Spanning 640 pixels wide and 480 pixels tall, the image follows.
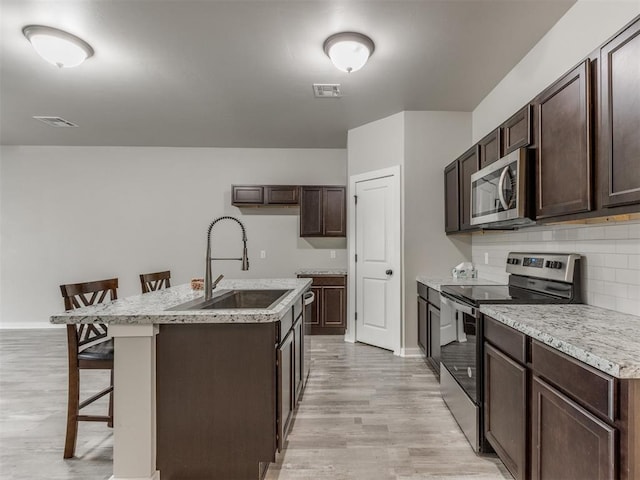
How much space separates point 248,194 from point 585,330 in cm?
426

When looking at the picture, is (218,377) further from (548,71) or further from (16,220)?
(16,220)

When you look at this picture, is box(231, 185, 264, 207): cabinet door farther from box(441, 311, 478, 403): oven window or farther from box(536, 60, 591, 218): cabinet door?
box(536, 60, 591, 218): cabinet door

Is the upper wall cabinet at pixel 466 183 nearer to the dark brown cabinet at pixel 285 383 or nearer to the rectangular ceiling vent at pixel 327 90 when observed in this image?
the rectangular ceiling vent at pixel 327 90

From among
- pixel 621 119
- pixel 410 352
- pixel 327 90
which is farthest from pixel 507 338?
pixel 327 90

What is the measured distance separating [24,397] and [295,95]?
140 inches

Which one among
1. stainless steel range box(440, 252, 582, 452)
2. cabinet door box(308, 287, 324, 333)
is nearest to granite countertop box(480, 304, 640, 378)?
stainless steel range box(440, 252, 582, 452)

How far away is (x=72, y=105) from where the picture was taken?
3.62 metres

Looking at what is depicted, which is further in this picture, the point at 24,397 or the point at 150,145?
the point at 150,145

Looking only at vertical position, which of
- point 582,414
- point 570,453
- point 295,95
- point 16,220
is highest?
point 295,95

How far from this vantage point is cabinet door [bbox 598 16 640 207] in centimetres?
129

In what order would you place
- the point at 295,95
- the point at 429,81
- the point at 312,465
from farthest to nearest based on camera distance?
1. the point at 295,95
2. the point at 429,81
3. the point at 312,465

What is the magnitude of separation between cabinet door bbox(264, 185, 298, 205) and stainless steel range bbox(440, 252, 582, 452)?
2892mm

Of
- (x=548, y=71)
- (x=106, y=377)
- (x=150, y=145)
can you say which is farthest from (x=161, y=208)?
(x=548, y=71)

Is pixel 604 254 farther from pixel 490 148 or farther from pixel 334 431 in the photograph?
pixel 334 431
